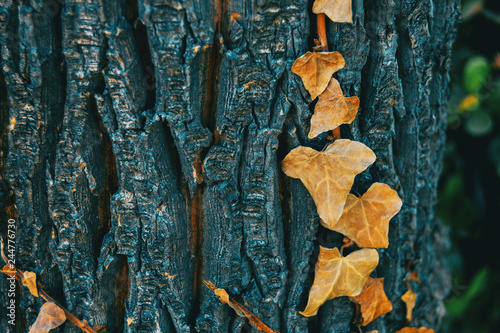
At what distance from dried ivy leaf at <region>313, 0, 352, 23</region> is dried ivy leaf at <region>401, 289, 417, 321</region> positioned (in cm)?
67

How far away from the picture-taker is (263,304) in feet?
2.58

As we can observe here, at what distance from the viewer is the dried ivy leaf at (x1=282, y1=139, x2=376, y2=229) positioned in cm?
70

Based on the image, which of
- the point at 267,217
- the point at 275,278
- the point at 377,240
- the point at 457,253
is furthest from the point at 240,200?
the point at 457,253

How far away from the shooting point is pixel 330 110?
716mm

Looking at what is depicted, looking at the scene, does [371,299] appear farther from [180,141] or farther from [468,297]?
[468,297]

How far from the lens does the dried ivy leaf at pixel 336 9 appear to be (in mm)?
663

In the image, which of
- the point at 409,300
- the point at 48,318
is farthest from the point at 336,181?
the point at 48,318

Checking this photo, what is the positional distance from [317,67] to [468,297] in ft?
4.29

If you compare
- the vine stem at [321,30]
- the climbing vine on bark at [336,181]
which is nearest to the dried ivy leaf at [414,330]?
the climbing vine on bark at [336,181]

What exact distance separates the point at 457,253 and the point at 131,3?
5.67 ft

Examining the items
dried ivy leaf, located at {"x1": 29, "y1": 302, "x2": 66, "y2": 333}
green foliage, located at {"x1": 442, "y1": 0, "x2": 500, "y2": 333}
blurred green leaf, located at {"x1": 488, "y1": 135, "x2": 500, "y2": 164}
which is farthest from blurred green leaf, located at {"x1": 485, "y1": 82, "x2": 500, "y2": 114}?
dried ivy leaf, located at {"x1": 29, "y1": 302, "x2": 66, "y2": 333}

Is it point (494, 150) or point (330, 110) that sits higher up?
point (330, 110)

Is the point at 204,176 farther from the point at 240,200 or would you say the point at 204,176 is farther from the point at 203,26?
the point at 203,26

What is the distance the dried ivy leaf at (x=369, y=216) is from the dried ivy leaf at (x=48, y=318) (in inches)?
22.8
